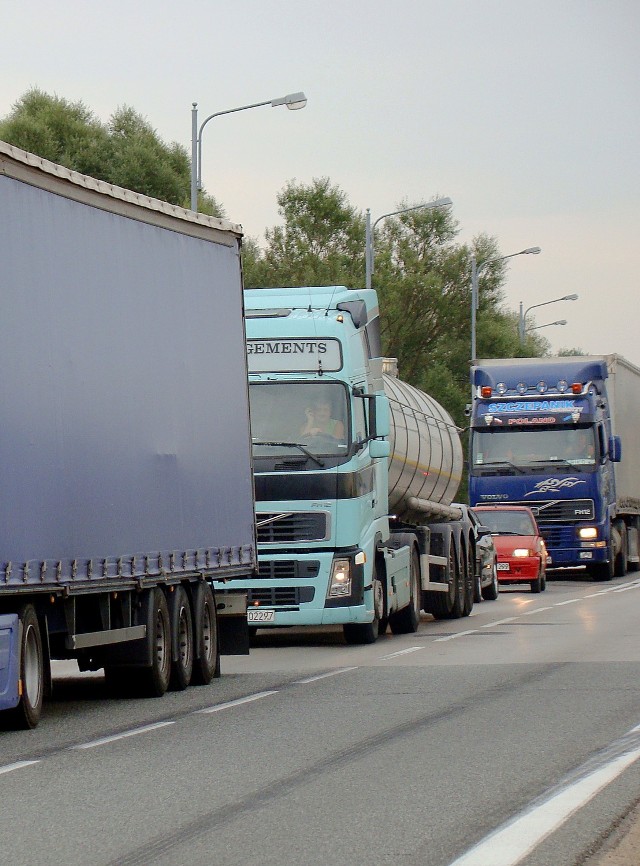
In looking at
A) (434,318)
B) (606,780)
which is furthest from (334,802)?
(434,318)

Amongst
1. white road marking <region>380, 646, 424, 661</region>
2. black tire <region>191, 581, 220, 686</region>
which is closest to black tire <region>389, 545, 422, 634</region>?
white road marking <region>380, 646, 424, 661</region>

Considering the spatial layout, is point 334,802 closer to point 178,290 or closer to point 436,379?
point 178,290

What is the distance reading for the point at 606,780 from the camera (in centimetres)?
961

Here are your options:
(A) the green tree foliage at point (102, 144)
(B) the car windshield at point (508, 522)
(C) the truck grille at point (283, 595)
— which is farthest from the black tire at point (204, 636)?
(A) the green tree foliage at point (102, 144)

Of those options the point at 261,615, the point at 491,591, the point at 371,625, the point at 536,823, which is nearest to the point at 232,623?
the point at 261,615

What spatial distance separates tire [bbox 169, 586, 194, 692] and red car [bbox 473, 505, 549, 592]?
2180 cm

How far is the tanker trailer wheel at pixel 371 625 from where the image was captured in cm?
2142

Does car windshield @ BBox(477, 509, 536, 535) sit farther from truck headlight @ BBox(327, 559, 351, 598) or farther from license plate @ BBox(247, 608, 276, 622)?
license plate @ BBox(247, 608, 276, 622)

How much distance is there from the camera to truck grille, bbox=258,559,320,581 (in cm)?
2044

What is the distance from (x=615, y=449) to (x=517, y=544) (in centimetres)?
357

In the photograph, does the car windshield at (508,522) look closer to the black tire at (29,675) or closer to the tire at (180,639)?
the tire at (180,639)

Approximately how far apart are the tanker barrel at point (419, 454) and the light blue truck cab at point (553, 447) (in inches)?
349

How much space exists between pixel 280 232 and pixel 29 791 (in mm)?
65396

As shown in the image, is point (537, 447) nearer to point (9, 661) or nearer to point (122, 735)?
point (122, 735)
